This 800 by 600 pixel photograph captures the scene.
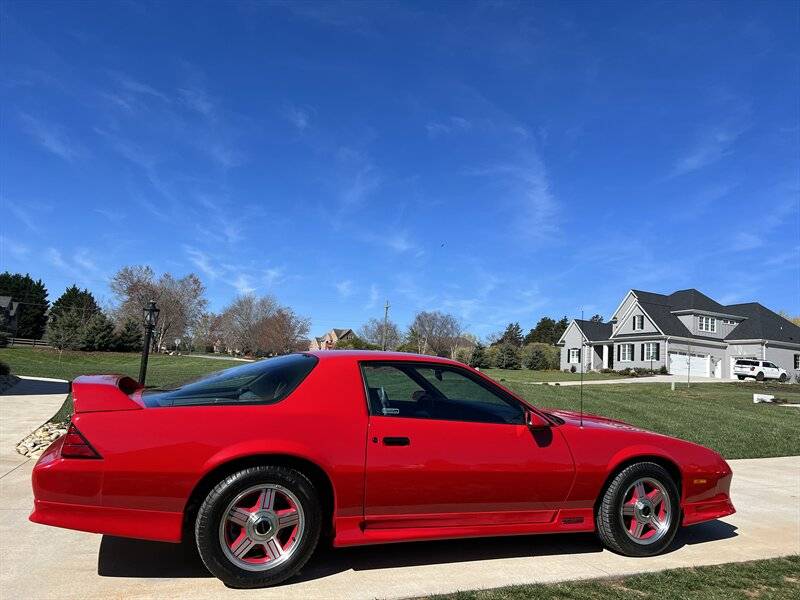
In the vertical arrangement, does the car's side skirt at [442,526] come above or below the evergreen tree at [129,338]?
below

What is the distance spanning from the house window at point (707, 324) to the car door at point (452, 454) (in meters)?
47.4

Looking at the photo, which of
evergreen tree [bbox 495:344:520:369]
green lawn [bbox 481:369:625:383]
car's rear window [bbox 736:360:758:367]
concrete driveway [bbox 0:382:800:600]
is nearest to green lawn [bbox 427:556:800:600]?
concrete driveway [bbox 0:382:800:600]

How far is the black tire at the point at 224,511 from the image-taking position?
10.8ft

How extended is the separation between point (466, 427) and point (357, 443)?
0.77 metres

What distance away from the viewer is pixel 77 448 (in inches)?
127

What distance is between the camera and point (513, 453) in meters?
3.88

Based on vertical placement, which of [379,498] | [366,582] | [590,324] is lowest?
[366,582]

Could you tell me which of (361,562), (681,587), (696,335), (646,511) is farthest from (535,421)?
(696,335)

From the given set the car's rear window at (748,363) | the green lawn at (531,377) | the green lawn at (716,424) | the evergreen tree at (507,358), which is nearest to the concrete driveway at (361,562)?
the green lawn at (716,424)

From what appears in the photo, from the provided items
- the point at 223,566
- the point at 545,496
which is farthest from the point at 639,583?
the point at 223,566

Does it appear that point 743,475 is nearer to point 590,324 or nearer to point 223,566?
point 223,566

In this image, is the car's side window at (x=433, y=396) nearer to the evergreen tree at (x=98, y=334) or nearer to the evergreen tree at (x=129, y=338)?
the evergreen tree at (x=98, y=334)

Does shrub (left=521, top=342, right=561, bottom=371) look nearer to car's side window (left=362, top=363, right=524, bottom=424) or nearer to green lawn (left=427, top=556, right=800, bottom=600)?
green lawn (left=427, top=556, right=800, bottom=600)

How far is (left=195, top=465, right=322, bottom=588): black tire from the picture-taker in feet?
Result: 10.8
